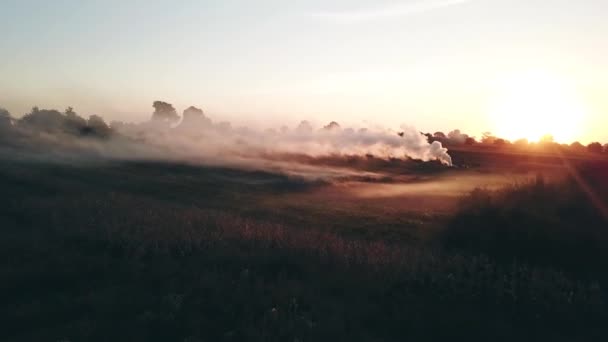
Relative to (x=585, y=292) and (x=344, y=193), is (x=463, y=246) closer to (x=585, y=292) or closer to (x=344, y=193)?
(x=585, y=292)

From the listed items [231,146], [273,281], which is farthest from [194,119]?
[273,281]

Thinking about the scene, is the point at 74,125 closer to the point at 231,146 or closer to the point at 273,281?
the point at 231,146

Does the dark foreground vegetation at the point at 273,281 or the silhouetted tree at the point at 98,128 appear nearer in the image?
Result: the dark foreground vegetation at the point at 273,281

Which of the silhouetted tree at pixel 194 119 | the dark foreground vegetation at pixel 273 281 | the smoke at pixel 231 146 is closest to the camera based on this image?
the dark foreground vegetation at pixel 273 281

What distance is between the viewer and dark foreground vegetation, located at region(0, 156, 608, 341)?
857 cm

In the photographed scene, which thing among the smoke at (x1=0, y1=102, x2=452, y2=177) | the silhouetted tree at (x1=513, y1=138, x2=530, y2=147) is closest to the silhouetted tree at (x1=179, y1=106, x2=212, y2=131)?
the smoke at (x1=0, y1=102, x2=452, y2=177)

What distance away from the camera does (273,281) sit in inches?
426

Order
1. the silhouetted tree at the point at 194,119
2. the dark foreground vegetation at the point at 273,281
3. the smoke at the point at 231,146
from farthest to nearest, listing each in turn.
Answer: the silhouetted tree at the point at 194,119 < the smoke at the point at 231,146 < the dark foreground vegetation at the point at 273,281

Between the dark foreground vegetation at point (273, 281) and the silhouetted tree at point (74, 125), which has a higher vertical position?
the silhouetted tree at point (74, 125)

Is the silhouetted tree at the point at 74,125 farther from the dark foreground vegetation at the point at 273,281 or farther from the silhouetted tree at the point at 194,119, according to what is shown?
the dark foreground vegetation at the point at 273,281

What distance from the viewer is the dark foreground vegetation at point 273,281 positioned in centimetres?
857

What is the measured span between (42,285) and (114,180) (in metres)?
24.2

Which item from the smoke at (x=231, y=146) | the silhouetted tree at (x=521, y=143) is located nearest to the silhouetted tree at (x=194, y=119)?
the smoke at (x=231, y=146)

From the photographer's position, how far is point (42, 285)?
1015 cm
